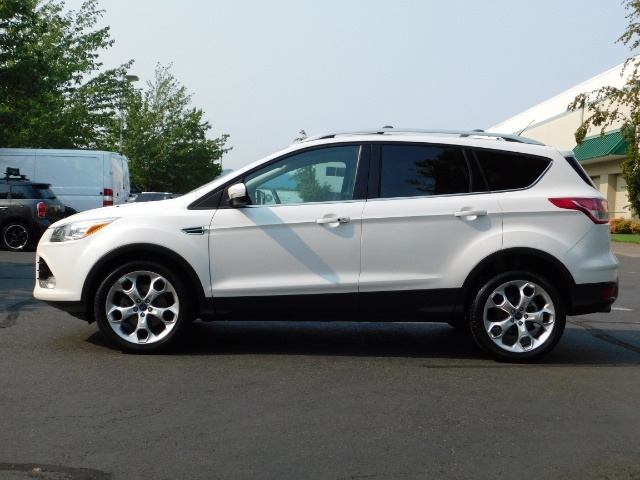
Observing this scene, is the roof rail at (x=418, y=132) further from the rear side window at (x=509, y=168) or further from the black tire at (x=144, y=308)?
the black tire at (x=144, y=308)

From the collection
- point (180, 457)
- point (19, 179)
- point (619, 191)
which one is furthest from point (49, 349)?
point (619, 191)

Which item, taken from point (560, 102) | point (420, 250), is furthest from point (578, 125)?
point (420, 250)

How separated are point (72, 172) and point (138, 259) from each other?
1702 cm

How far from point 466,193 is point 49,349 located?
11.9 feet

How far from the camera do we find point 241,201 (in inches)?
295

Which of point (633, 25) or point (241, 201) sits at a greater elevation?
point (633, 25)

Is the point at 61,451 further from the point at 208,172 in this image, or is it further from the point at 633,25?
the point at 208,172

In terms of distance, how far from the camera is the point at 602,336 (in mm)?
9141

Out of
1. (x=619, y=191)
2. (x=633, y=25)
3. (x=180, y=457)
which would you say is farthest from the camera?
(x=619, y=191)

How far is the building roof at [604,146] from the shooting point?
132 feet

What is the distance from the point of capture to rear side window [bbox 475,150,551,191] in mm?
7609

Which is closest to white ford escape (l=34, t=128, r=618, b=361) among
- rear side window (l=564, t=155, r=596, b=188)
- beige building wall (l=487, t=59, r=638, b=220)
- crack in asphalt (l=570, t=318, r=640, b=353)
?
rear side window (l=564, t=155, r=596, b=188)

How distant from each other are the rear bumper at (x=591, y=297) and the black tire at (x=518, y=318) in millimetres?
126

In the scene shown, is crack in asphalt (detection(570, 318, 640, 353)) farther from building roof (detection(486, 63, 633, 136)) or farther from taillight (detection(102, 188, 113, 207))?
building roof (detection(486, 63, 633, 136))
